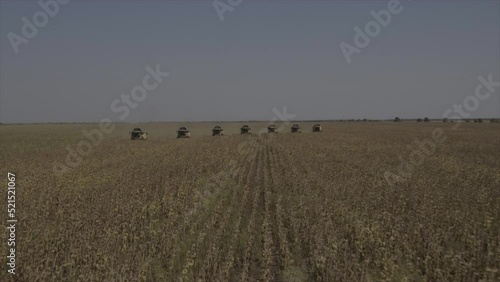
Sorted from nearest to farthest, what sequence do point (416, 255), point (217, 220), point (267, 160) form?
point (416, 255), point (217, 220), point (267, 160)

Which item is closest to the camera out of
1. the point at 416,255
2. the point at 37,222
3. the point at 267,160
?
the point at 416,255

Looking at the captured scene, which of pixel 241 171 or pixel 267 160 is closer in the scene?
pixel 241 171

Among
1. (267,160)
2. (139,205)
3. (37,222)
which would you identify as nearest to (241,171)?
(267,160)

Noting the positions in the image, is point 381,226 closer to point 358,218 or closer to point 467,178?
point 358,218

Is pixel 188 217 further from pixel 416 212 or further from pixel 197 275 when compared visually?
pixel 416 212

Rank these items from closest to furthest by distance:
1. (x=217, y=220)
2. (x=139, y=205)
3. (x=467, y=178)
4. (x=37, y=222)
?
1. (x=37, y=222)
2. (x=217, y=220)
3. (x=139, y=205)
4. (x=467, y=178)

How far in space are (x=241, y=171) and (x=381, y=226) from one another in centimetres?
982

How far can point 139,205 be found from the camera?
34.7ft

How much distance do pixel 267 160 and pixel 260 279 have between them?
54.2ft

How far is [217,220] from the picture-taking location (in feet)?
30.9

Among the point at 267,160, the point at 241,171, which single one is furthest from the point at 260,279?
the point at 267,160

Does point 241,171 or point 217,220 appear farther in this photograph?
point 241,171

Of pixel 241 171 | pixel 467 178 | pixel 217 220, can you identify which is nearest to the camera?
pixel 217 220

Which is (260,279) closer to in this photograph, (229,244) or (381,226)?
(229,244)
